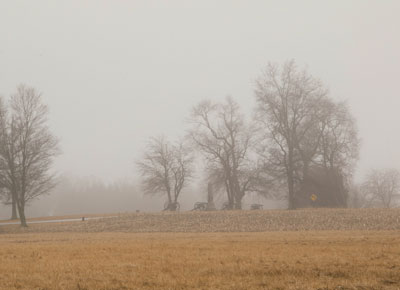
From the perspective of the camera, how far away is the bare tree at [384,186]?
275 ft

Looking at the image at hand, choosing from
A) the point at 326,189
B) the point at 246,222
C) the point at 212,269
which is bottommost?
the point at 246,222

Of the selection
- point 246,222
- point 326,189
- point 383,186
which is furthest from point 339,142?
point 383,186

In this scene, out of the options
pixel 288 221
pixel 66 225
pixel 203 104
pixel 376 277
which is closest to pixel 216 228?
pixel 288 221

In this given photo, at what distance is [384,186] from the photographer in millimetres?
88812

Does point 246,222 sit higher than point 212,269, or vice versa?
point 212,269

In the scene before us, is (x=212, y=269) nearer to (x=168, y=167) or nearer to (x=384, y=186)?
(x=168, y=167)

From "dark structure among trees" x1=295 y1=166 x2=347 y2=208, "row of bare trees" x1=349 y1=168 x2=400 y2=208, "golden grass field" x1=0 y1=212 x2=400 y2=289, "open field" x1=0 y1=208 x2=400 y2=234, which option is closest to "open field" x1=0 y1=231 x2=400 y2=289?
"golden grass field" x1=0 y1=212 x2=400 y2=289

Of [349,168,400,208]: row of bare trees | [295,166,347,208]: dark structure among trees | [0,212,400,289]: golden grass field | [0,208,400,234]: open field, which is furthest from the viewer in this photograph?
[349,168,400,208]: row of bare trees

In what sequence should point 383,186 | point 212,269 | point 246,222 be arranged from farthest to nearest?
point 383,186
point 246,222
point 212,269

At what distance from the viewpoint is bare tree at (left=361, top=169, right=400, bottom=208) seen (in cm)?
8388

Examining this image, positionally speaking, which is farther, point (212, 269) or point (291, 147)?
point (291, 147)

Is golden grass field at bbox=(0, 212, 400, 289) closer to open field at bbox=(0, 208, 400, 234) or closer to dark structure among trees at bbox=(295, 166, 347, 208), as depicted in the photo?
open field at bbox=(0, 208, 400, 234)

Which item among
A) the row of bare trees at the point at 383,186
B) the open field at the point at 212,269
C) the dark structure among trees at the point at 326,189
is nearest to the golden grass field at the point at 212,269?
the open field at the point at 212,269

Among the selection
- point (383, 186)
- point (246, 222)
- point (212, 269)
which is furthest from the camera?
point (383, 186)
